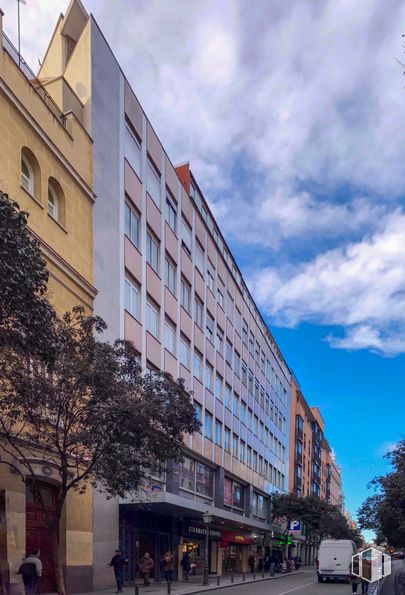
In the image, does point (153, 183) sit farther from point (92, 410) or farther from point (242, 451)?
point (242, 451)

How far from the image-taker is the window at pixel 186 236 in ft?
110

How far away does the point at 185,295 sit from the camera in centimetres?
3381

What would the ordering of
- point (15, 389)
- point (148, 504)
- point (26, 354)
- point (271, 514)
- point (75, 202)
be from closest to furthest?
point (26, 354)
point (15, 389)
point (75, 202)
point (148, 504)
point (271, 514)

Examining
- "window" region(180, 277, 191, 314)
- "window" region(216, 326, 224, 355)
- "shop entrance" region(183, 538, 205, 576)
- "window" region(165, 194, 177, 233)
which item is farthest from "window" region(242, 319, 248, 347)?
"window" region(165, 194, 177, 233)

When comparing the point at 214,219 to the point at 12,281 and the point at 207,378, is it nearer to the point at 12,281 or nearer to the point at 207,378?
the point at 207,378

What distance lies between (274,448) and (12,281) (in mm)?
56429

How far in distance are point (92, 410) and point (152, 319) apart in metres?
14.4

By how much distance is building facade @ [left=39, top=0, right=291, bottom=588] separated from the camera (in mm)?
23391

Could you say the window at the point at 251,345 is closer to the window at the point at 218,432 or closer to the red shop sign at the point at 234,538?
the window at the point at 218,432

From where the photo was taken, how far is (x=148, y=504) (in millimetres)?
24781

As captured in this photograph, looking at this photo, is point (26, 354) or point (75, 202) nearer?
point (26, 354)

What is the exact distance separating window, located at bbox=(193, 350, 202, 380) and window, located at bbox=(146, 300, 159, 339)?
→ 6.73 metres

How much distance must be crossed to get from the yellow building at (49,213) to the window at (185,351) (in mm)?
11368

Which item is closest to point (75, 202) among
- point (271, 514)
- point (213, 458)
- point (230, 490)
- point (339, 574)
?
point (213, 458)
